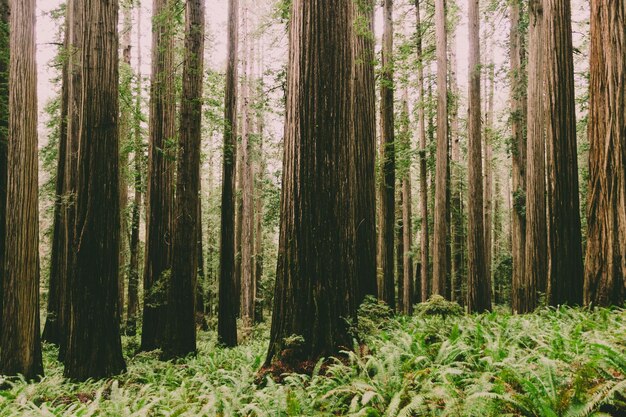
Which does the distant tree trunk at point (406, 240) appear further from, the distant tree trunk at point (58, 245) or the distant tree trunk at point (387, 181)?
the distant tree trunk at point (58, 245)

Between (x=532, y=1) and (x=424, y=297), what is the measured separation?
42.8 feet

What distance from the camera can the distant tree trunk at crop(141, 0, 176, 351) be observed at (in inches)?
374

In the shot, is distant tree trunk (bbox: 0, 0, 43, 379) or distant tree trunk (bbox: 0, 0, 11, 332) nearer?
distant tree trunk (bbox: 0, 0, 43, 379)

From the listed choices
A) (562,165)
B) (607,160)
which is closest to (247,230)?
(562,165)

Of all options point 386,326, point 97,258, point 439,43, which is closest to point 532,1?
point 439,43

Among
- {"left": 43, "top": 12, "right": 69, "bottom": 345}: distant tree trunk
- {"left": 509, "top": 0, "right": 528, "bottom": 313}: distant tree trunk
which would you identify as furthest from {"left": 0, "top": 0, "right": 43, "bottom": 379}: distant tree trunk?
{"left": 509, "top": 0, "right": 528, "bottom": 313}: distant tree trunk

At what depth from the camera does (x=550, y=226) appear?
20.5 ft

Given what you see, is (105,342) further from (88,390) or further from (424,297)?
(424,297)

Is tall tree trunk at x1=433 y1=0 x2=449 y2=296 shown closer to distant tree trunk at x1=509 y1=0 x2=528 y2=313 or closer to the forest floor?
distant tree trunk at x1=509 y1=0 x2=528 y2=313

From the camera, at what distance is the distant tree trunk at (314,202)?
406 cm

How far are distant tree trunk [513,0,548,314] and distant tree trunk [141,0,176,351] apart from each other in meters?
8.25

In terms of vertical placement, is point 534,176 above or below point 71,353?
above

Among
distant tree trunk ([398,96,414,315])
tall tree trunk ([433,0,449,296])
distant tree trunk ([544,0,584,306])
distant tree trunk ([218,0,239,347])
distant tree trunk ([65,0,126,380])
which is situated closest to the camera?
distant tree trunk ([65,0,126,380])

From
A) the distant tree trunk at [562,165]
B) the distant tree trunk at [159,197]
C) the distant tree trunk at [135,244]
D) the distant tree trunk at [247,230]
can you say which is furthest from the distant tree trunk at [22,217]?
the distant tree trunk at [562,165]
